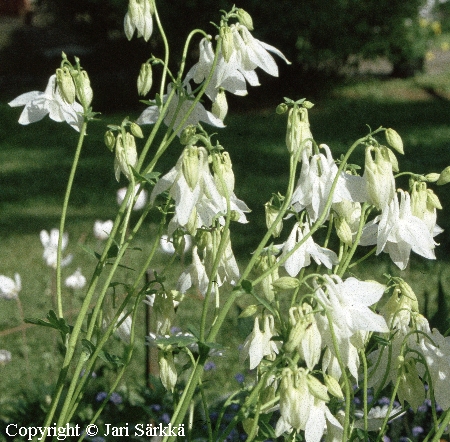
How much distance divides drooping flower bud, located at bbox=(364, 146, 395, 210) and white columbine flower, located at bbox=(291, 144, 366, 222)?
1.9 inches

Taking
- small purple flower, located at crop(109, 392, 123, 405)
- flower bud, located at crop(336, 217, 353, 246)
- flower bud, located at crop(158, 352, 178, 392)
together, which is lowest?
small purple flower, located at crop(109, 392, 123, 405)

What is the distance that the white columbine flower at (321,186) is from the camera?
44.7 inches

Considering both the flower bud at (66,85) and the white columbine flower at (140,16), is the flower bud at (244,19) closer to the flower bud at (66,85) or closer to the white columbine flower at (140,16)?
the white columbine flower at (140,16)

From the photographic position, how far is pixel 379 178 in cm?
107

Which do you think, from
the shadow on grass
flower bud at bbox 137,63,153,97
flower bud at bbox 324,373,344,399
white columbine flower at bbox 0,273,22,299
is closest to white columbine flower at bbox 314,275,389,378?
flower bud at bbox 324,373,344,399

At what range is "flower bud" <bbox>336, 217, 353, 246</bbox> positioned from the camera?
46.4 inches

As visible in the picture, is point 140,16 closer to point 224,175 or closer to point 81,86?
point 81,86

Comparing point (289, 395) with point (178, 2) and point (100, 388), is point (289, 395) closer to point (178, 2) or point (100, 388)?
point (100, 388)

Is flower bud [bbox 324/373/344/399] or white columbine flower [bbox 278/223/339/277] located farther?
white columbine flower [bbox 278/223/339/277]

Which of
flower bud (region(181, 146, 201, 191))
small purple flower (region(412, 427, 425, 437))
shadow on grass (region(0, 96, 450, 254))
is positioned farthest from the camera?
shadow on grass (region(0, 96, 450, 254))

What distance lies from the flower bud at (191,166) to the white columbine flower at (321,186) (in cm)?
14

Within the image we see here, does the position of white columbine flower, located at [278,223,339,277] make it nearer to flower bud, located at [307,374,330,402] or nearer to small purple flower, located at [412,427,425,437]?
flower bud, located at [307,374,330,402]

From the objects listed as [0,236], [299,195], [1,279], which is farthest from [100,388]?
[0,236]

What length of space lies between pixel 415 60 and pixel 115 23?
3320 millimetres
